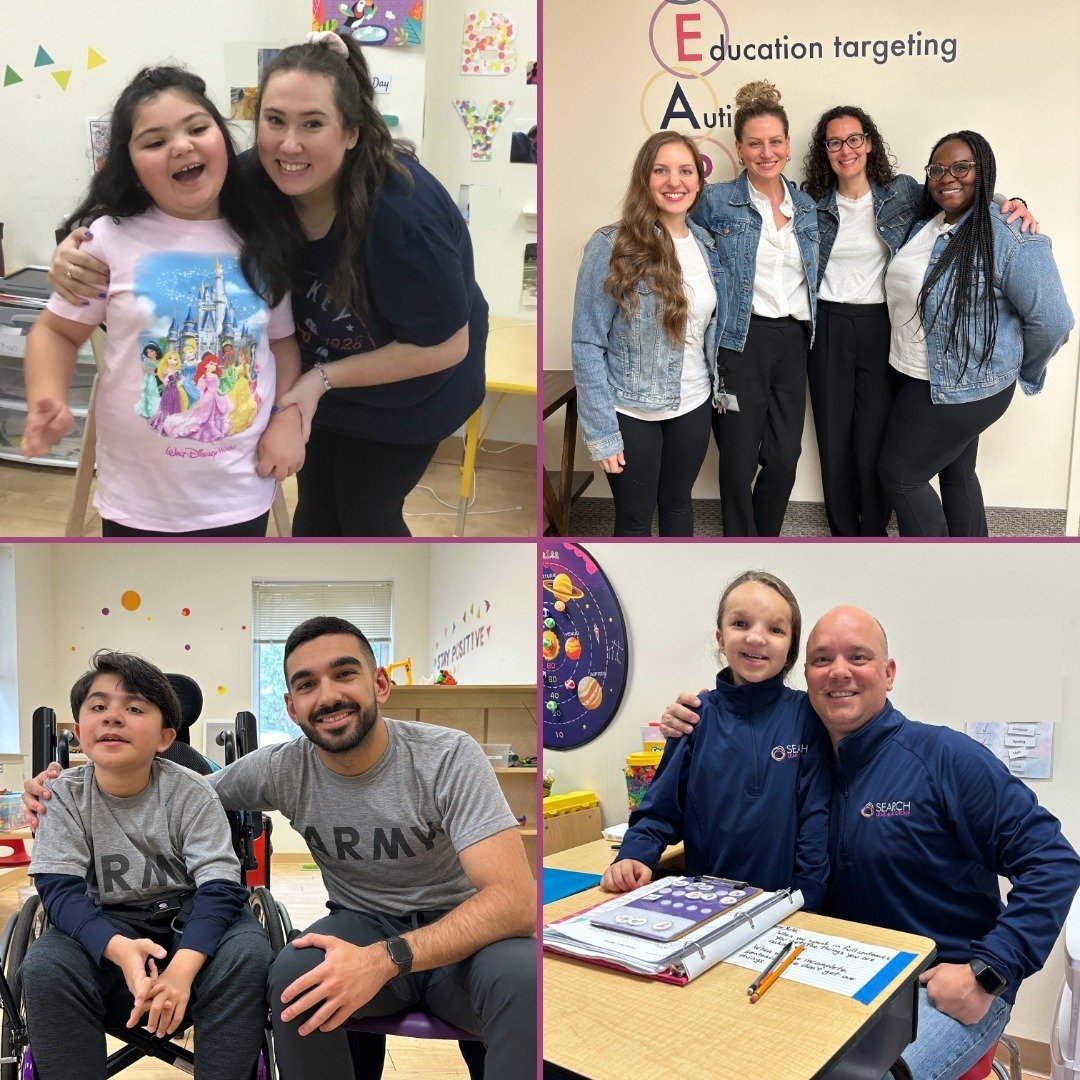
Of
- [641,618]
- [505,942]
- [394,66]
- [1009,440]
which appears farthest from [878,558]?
[1009,440]

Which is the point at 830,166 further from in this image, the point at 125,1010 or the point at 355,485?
the point at 125,1010

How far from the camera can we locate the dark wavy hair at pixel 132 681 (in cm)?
138

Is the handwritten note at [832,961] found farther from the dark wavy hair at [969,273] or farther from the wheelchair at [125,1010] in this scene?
the dark wavy hair at [969,273]

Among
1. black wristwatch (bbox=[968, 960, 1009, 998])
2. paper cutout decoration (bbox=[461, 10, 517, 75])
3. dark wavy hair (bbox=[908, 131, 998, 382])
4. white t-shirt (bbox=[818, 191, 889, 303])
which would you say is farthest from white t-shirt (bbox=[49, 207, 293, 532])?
dark wavy hair (bbox=[908, 131, 998, 382])

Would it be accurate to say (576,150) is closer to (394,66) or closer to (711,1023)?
(394,66)

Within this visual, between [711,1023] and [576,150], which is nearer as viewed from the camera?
[711,1023]

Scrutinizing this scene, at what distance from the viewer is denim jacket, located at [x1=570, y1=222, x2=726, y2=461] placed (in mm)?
2371

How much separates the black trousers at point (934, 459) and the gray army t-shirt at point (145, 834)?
5.96 ft

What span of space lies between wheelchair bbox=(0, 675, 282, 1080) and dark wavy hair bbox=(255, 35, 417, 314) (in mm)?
612

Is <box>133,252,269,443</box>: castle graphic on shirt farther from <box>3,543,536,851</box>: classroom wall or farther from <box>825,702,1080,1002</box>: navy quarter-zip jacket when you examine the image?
<box>825,702,1080,1002</box>: navy quarter-zip jacket

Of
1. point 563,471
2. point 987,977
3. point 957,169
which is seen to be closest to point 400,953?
point 987,977

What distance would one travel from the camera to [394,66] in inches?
58.4

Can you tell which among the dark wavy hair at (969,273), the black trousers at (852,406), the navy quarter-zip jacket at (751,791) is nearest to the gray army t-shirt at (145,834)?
the navy quarter-zip jacket at (751,791)

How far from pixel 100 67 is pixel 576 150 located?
53.8 inches
